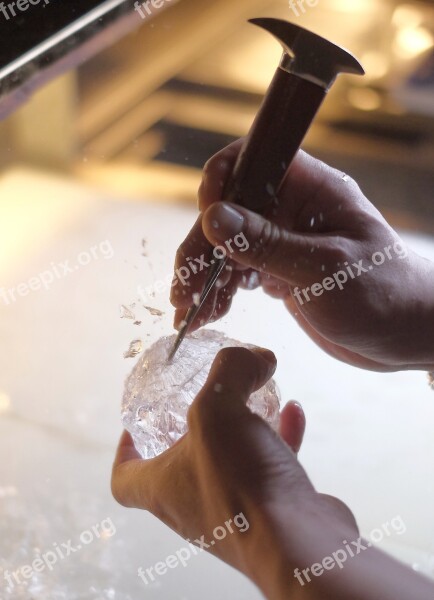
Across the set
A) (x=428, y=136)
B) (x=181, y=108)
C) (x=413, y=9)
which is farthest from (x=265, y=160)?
(x=413, y=9)

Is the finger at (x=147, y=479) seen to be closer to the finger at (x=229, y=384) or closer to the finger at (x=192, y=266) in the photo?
the finger at (x=229, y=384)

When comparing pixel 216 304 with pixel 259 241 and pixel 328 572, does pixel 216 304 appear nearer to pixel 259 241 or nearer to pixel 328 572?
pixel 259 241

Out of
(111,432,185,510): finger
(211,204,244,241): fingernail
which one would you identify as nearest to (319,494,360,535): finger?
(111,432,185,510): finger

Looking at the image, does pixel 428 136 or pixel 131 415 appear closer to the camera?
pixel 131 415

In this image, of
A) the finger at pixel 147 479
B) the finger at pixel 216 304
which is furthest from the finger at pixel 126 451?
the finger at pixel 216 304

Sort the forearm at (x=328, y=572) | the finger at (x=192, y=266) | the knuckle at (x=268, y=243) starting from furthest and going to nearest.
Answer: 1. the finger at (x=192, y=266)
2. the knuckle at (x=268, y=243)
3. the forearm at (x=328, y=572)

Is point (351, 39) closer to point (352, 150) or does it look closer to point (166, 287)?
point (352, 150)

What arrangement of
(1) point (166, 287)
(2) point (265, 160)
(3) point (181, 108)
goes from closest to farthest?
1. (2) point (265, 160)
2. (1) point (166, 287)
3. (3) point (181, 108)
